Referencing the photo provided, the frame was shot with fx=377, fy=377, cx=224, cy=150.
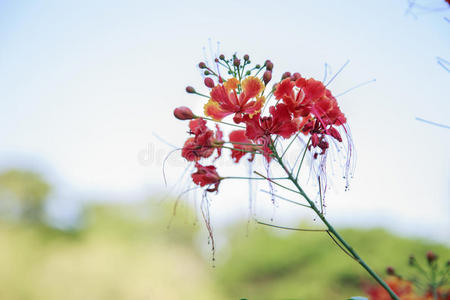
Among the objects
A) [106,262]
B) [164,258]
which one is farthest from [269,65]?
[164,258]

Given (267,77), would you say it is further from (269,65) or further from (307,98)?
(307,98)

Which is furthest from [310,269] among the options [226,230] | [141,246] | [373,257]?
[141,246]

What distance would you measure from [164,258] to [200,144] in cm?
1192

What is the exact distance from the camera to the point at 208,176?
1377 millimetres

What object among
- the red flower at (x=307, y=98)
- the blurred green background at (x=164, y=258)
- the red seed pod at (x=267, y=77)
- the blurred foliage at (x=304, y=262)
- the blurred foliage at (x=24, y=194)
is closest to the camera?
the red flower at (x=307, y=98)

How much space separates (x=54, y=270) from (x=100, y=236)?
240 centimetres

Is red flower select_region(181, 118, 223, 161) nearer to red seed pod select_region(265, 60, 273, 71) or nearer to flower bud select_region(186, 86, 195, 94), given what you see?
flower bud select_region(186, 86, 195, 94)

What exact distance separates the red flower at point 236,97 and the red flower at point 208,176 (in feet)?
0.70

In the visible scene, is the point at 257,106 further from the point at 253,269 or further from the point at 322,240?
the point at 253,269

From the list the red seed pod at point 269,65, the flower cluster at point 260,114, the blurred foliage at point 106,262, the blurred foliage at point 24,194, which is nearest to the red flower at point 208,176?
the flower cluster at point 260,114

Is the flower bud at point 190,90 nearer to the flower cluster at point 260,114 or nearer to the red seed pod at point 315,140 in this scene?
the flower cluster at point 260,114

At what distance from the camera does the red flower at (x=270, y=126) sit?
53.5 inches

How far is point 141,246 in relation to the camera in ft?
43.5

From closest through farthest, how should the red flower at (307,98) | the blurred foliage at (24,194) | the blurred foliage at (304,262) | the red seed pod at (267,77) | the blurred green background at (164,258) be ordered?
the red flower at (307,98) < the red seed pod at (267,77) < the blurred foliage at (304,262) < the blurred green background at (164,258) < the blurred foliage at (24,194)
